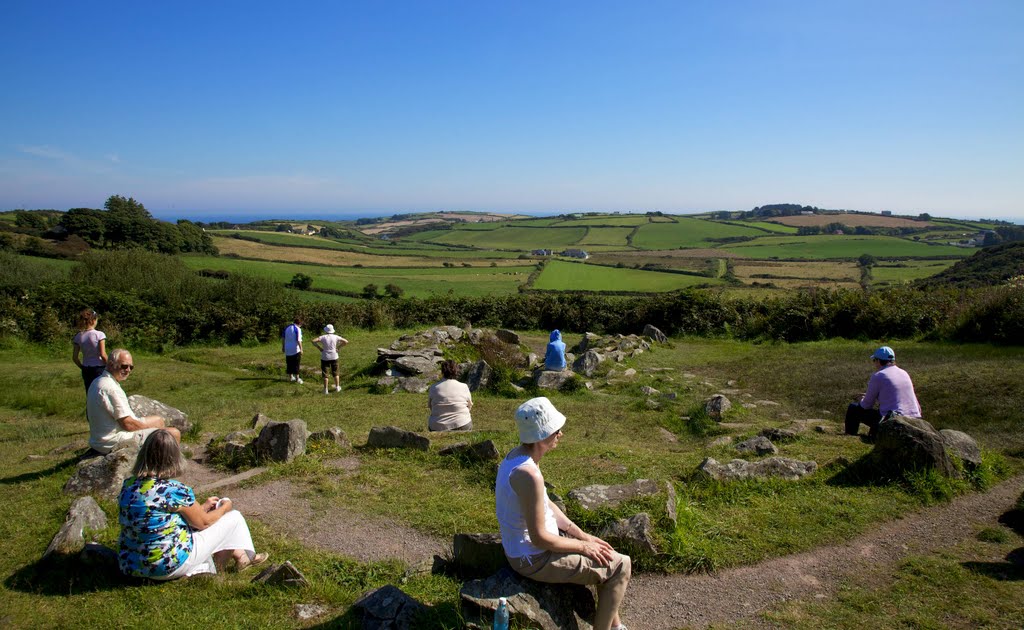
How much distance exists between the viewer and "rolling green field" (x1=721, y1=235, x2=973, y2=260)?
76.8 meters

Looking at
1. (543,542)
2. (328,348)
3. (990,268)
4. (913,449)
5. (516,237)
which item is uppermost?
(516,237)

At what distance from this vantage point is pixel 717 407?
14.6 meters

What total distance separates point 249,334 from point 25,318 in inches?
356

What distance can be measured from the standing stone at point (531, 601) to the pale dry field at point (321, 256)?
70.8m

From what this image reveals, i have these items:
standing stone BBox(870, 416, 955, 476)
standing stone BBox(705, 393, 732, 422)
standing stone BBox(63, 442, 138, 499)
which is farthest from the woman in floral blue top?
standing stone BBox(705, 393, 732, 422)

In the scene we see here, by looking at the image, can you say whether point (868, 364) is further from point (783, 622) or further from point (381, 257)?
point (381, 257)

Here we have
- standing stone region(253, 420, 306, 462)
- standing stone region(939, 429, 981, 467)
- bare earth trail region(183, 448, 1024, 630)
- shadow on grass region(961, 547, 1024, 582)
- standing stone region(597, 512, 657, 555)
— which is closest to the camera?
bare earth trail region(183, 448, 1024, 630)

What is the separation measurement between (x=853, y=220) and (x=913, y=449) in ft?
416

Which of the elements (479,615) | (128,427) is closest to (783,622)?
(479,615)

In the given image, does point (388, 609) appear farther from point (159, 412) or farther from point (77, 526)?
point (159, 412)

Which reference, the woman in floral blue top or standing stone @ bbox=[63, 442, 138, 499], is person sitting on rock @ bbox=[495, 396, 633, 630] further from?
standing stone @ bbox=[63, 442, 138, 499]

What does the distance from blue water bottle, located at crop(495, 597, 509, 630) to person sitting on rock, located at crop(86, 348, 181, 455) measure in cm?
709

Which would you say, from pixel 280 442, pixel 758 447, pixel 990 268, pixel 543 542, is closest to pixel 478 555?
pixel 543 542

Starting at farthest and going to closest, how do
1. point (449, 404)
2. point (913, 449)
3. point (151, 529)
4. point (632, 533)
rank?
point (449, 404), point (913, 449), point (632, 533), point (151, 529)
